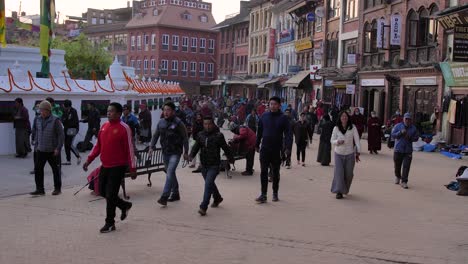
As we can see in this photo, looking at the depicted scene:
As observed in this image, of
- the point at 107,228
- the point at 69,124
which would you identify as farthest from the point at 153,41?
the point at 107,228

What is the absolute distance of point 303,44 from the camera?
47.6 meters

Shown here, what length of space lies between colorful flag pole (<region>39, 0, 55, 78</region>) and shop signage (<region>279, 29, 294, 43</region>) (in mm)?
33023

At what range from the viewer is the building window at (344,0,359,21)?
1483 inches

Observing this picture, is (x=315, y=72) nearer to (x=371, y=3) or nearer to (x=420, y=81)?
(x=371, y=3)

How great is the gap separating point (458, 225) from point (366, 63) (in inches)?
1057

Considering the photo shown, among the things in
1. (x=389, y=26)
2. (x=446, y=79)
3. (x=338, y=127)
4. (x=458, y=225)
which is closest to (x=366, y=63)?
(x=389, y=26)

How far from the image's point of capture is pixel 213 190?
381 inches

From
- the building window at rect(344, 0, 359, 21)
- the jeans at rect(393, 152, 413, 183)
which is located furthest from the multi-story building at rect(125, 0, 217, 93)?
the jeans at rect(393, 152, 413, 183)

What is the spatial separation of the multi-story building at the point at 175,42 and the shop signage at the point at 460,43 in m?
66.1

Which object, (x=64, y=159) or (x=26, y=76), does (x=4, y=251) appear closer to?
(x=64, y=159)

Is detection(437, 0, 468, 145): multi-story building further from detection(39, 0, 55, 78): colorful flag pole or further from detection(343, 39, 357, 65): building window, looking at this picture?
detection(39, 0, 55, 78): colorful flag pole

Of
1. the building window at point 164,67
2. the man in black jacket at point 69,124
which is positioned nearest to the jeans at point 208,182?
the man in black jacket at point 69,124

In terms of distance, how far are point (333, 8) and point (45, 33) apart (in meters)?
25.0

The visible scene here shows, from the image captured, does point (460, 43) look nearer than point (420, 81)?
Yes
